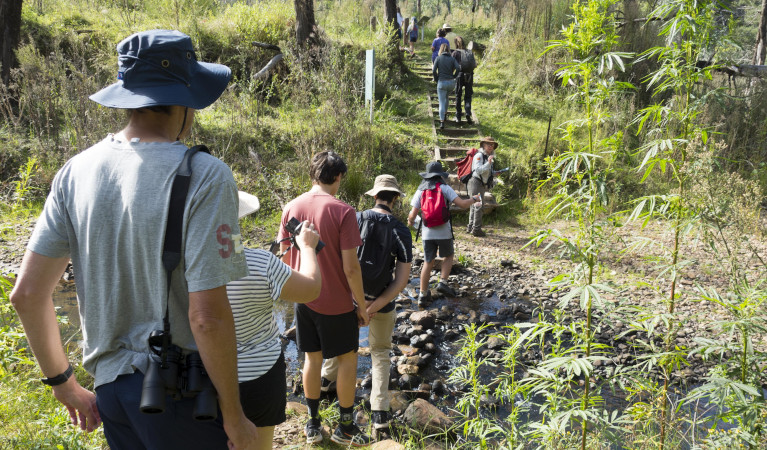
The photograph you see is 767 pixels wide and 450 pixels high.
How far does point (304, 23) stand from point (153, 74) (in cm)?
1244

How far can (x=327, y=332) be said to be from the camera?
355 cm

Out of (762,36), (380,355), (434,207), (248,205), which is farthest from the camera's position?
(762,36)

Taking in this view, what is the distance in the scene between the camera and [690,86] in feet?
8.99

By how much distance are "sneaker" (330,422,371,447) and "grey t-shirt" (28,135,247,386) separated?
2.36m

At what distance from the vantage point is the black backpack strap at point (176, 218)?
151cm

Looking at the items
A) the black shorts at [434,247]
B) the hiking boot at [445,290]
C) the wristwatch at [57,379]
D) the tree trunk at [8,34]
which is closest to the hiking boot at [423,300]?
the hiking boot at [445,290]

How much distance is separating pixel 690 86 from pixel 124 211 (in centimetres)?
267

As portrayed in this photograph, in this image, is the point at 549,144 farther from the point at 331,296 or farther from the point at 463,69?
the point at 331,296

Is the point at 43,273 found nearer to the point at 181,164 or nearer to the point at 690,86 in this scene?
the point at 181,164

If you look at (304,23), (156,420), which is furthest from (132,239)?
(304,23)

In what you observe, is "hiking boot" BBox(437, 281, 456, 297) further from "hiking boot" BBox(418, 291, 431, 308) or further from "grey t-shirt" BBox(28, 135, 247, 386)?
"grey t-shirt" BBox(28, 135, 247, 386)

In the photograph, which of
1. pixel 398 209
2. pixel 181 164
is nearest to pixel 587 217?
pixel 181 164

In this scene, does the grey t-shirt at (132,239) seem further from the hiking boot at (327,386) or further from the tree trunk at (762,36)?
the tree trunk at (762,36)

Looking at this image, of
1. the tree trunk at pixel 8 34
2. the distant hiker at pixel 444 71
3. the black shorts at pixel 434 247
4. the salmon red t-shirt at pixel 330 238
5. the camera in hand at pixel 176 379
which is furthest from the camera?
the distant hiker at pixel 444 71
